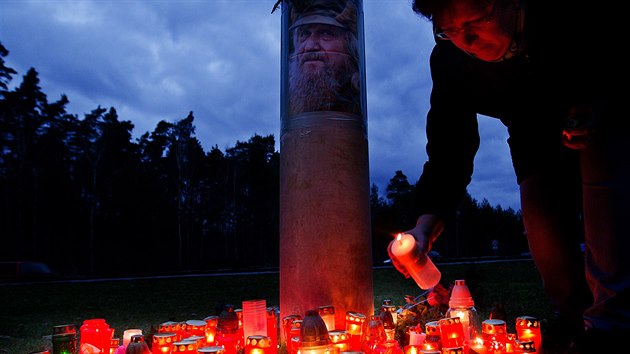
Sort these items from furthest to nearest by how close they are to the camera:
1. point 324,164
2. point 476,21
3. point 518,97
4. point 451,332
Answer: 1. point 324,164
2. point 451,332
3. point 518,97
4. point 476,21

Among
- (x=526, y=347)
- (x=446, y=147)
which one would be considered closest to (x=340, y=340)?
(x=526, y=347)

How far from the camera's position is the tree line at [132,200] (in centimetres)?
2798

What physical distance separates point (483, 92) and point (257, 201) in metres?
37.2

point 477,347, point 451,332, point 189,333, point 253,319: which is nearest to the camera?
point 477,347

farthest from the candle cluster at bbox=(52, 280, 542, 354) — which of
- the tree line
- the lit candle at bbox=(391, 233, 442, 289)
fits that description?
the tree line

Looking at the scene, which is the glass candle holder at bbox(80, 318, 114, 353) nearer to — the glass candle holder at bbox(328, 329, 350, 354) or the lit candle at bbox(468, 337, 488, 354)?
the glass candle holder at bbox(328, 329, 350, 354)

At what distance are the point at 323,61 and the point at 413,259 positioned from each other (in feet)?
9.35

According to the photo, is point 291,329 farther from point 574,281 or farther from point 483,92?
point 483,92

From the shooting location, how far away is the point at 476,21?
1.60m

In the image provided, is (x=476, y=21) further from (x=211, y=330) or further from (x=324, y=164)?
(x=211, y=330)

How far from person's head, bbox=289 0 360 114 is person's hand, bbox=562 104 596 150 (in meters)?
2.75

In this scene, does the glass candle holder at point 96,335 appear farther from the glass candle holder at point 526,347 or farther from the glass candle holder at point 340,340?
the glass candle holder at point 526,347

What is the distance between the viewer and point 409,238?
1.84 m

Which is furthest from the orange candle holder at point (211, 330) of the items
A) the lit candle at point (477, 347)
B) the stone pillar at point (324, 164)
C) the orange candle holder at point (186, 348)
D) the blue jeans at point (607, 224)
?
the blue jeans at point (607, 224)
